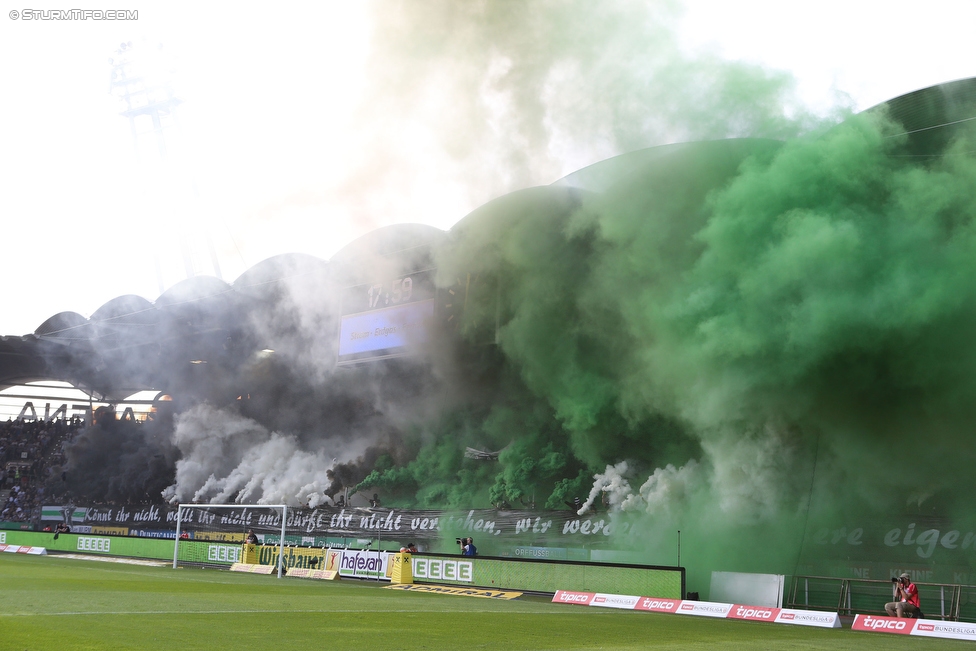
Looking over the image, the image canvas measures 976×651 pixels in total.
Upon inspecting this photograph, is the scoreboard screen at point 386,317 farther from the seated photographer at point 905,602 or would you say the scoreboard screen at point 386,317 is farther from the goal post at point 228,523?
the seated photographer at point 905,602

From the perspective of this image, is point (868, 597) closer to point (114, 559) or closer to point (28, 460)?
point (114, 559)

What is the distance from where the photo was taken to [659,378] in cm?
2530

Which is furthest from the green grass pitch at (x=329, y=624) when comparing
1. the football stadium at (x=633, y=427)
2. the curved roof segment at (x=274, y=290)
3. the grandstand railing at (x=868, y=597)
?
the curved roof segment at (x=274, y=290)

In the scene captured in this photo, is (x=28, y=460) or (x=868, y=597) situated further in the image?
(x=28, y=460)

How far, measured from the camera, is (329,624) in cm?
1248

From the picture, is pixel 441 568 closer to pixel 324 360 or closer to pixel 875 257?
pixel 875 257

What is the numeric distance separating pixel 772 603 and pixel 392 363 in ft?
73.1

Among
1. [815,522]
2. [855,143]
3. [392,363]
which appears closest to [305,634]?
[815,522]

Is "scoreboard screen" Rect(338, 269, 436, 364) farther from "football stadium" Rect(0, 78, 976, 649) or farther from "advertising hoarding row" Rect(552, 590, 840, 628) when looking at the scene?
"advertising hoarding row" Rect(552, 590, 840, 628)

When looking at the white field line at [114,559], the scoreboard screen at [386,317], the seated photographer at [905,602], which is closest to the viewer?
the seated photographer at [905,602]

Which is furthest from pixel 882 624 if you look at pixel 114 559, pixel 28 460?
pixel 28 460

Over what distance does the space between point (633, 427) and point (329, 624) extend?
17371mm

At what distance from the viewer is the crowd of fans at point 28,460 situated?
49.8 meters

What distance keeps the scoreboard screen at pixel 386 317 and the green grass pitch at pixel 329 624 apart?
15.6 metres
